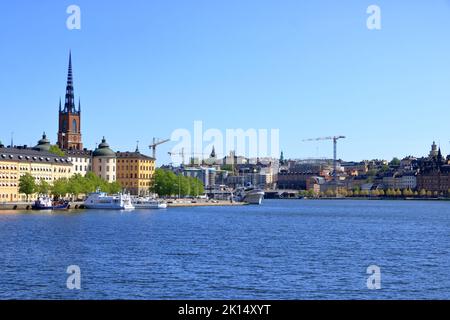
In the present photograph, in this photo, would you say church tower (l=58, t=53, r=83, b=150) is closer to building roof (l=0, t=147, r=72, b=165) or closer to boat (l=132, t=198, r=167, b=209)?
building roof (l=0, t=147, r=72, b=165)

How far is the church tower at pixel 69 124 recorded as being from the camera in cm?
10094

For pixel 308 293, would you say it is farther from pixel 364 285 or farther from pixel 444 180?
pixel 444 180

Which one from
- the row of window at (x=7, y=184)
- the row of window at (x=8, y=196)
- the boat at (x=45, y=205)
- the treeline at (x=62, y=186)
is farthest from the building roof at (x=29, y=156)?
the boat at (x=45, y=205)

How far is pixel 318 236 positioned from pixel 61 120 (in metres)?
70.8

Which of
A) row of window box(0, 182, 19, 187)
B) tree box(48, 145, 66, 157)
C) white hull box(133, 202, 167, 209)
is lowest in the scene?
white hull box(133, 202, 167, 209)

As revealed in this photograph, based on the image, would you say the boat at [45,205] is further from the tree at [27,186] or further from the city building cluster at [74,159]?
the city building cluster at [74,159]

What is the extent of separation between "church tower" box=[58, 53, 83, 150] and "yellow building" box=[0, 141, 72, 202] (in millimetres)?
15063

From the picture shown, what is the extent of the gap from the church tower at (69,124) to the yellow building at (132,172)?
5550 millimetres

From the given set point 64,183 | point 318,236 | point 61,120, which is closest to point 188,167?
point 61,120

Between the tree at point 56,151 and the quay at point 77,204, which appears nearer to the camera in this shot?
the quay at point 77,204

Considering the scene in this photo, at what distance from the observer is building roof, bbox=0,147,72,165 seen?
73.2 m

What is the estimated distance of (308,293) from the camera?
16297 mm

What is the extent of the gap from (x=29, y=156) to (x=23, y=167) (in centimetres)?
241

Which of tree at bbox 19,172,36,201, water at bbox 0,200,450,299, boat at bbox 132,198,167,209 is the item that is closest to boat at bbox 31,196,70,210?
tree at bbox 19,172,36,201
